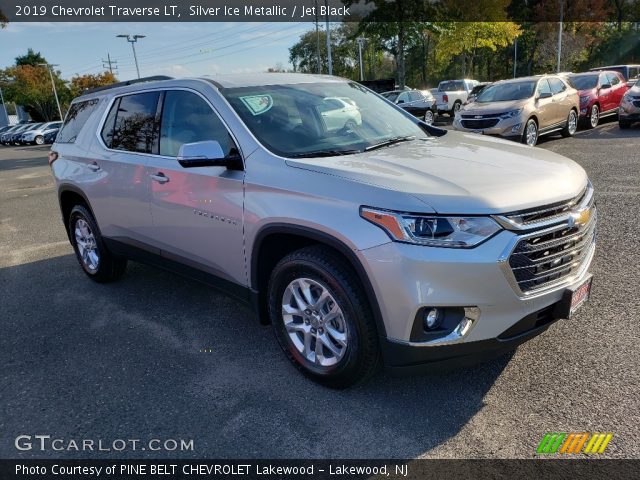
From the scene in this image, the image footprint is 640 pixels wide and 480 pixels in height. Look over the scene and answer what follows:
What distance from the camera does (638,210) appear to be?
20.6 ft

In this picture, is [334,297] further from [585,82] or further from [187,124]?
[585,82]

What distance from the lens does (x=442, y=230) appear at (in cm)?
250

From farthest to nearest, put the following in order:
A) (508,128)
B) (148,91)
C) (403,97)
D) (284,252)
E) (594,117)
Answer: (403,97) < (594,117) < (508,128) < (148,91) < (284,252)

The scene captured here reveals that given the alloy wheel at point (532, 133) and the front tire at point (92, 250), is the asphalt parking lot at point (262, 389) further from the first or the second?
the alloy wheel at point (532, 133)

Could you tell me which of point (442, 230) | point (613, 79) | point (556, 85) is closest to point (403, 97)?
point (613, 79)

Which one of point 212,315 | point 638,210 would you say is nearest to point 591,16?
point 638,210

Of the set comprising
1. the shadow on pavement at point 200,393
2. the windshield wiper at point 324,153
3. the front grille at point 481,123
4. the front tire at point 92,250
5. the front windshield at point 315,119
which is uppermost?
the front windshield at point 315,119

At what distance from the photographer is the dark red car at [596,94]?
14.8 meters

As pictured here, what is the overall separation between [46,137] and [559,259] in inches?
1589

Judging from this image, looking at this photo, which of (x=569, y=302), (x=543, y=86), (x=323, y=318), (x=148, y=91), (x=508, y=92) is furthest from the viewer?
(x=508, y=92)

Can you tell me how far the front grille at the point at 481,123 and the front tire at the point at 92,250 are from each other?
29.9ft

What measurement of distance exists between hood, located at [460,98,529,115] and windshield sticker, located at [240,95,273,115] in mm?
9241

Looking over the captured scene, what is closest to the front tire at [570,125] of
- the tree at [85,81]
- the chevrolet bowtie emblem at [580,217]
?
the chevrolet bowtie emblem at [580,217]

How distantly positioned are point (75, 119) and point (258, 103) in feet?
9.14
